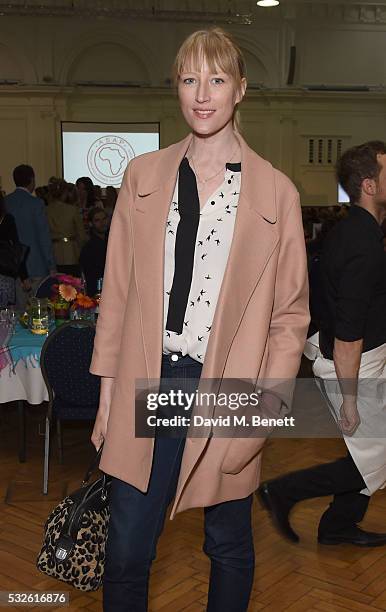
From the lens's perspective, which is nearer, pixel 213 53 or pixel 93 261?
pixel 213 53

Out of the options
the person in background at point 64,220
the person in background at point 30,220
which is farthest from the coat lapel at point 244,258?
the person in background at point 64,220

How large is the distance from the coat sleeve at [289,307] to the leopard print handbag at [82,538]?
1.67 ft

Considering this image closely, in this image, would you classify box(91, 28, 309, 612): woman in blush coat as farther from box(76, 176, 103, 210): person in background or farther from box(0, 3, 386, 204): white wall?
box(0, 3, 386, 204): white wall

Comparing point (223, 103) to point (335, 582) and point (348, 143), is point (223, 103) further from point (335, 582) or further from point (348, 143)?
point (348, 143)

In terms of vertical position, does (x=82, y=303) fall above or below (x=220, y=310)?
below

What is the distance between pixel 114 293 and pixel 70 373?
6.35 ft

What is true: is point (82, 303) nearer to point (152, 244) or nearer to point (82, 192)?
point (152, 244)

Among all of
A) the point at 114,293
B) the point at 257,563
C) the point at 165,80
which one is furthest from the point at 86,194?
the point at 114,293

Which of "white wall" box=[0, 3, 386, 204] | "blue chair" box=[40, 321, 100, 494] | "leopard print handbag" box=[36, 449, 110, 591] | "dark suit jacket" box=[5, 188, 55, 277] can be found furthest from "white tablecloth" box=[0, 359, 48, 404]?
"white wall" box=[0, 3, 386, 204]

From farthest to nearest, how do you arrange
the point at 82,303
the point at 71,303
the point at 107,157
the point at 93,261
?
1. the point at 107,157
2. the point at 93,261
3. the point at 71,303
4. the point at 82,303

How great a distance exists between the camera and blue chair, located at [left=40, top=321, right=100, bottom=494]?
12.1 feet

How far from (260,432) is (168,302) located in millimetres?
370

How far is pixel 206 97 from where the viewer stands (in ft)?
5.74

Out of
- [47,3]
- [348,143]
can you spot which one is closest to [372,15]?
[348,143]
